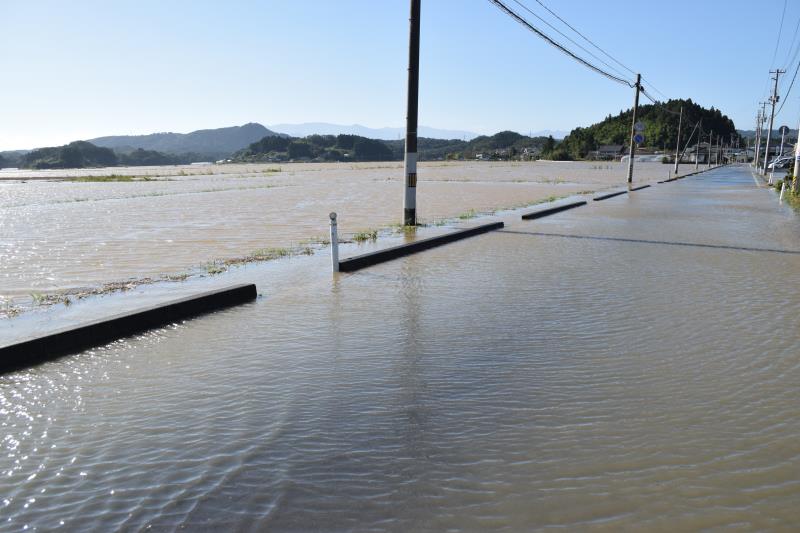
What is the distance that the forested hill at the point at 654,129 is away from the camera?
541 feet

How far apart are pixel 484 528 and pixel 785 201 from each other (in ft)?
91.8

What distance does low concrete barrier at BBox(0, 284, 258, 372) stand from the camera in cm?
514

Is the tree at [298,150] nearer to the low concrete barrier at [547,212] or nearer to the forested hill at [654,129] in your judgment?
the forested hill at [654,129]

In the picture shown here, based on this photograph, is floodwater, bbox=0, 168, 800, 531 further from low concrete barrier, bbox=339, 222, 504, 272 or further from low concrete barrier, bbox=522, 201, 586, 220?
low concrete barrier, bbox=522, 201, 586, 220

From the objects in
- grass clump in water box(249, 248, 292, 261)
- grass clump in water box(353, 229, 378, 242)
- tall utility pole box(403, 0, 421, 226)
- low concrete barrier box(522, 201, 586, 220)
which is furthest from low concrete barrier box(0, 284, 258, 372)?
low concrete barrier box(522, 201, 586, 220)

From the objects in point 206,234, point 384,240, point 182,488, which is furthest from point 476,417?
point 206,234

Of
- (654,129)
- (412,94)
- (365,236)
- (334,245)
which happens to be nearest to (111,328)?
(334,245)

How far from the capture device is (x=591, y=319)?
6.57 meters

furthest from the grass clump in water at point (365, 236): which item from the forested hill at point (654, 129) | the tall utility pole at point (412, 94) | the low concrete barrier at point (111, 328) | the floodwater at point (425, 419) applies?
the forested hill at point (654, 129)

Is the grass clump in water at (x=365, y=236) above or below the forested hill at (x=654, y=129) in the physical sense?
below

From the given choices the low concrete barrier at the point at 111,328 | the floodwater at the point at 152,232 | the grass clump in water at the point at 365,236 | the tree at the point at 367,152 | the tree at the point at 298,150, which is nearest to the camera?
the low concrete barrier at the point at 111,328

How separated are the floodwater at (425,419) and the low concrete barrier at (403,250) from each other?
75.8 inches

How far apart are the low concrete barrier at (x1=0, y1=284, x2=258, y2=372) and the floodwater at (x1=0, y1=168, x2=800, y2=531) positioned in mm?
197

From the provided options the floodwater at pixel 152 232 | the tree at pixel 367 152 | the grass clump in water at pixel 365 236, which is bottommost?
the floodwater at pixel 152 232
